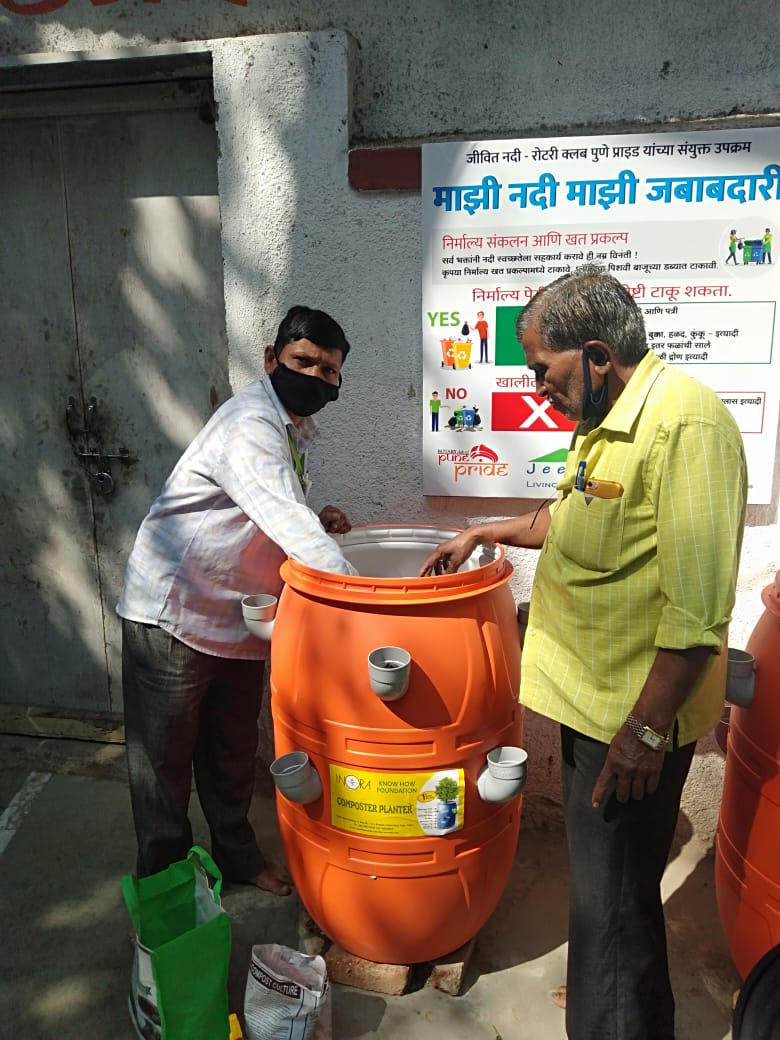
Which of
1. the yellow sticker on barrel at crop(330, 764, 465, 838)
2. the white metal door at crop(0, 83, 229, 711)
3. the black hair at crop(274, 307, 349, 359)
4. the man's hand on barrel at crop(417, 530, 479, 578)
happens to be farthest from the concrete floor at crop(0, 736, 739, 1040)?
the black hair at crop(274, 307, 349, 359)

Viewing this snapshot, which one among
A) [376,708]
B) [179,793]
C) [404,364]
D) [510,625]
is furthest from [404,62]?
[179,793]

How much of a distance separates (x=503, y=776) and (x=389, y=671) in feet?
1.32

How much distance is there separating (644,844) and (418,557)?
3.28 feet

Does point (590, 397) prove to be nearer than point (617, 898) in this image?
Yes

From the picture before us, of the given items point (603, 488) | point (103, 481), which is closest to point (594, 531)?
point (603, 488)

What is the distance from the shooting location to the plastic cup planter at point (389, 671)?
5.50 ft

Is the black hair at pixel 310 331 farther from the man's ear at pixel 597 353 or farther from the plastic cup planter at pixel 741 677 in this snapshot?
the plastic cup planter at pixel 741 677

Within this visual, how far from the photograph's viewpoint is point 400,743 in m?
1.82

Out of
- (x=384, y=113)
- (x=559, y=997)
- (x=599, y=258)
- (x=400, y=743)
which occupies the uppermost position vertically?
(x=384, y=113)

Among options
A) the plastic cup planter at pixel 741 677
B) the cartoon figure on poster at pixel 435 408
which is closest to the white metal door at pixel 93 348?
the cartoon figure on poster at pixel 435 408

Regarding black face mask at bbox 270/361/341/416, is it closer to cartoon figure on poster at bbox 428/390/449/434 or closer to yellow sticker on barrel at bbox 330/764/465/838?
cartoon figure on poster at bbox 428/390/449/434

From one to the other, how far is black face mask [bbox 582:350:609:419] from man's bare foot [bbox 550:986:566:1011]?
1539mm

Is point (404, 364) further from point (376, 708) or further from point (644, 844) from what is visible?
point (644, 844)

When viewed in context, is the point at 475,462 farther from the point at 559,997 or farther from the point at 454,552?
the point at 559,997
